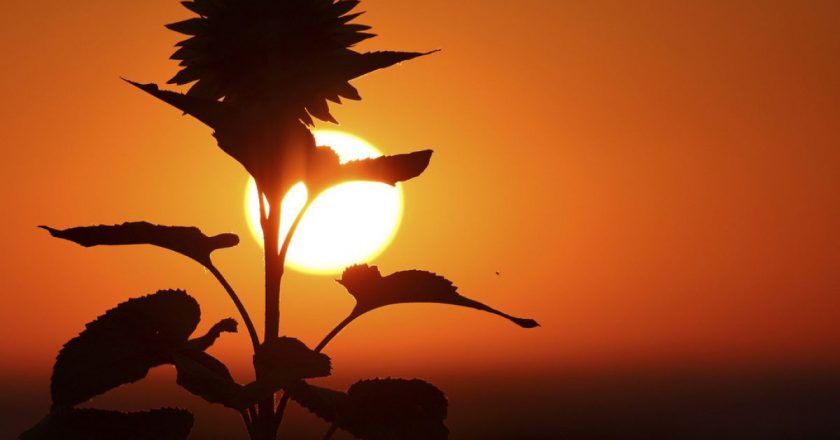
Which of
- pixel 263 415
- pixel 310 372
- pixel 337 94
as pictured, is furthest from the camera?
pixel 337 94

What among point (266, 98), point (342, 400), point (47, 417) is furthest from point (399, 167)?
point (47, 417)

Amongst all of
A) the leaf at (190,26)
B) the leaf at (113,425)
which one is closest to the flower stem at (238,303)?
the leaf at (113,425)

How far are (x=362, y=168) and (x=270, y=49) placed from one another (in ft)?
2.14

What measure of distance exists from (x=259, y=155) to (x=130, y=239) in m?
0.65

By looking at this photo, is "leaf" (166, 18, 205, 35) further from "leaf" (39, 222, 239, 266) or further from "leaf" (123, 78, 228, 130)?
"leaf" (39, 222, 239, 266)

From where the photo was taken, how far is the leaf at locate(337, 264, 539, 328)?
12.2ft

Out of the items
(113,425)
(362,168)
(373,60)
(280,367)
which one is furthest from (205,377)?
(373,60)

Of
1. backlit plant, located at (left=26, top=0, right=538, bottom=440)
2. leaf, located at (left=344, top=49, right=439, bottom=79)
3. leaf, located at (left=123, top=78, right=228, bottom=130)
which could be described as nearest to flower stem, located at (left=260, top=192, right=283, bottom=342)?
backlit plant, located at (left=26, top=0, right=538, bottom=440)

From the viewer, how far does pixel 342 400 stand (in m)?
3.70

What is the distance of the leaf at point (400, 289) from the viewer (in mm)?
3729

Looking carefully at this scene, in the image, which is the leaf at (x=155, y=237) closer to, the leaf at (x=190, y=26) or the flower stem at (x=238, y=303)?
the flower stem at (x=238, y=303)

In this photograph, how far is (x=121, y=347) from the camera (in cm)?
352

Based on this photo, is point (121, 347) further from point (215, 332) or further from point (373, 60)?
point (373, 60)

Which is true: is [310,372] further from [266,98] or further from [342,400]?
[266,98]
